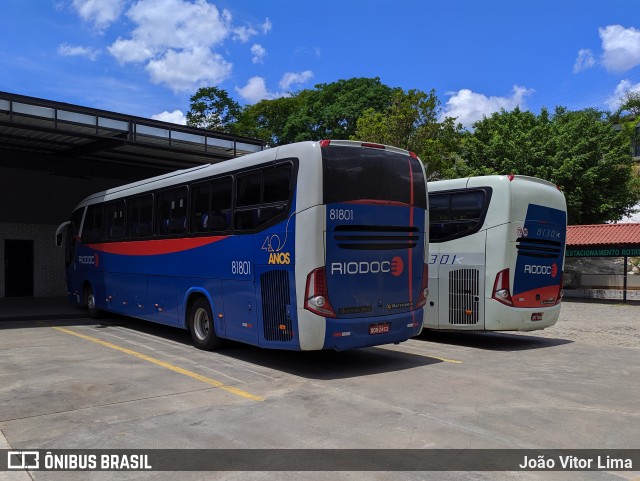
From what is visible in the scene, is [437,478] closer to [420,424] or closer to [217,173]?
[420,424]

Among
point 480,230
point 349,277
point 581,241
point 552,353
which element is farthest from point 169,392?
point 581,241

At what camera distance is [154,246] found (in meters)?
12.0

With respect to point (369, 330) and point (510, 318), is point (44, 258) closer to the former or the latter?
point (369, 330)

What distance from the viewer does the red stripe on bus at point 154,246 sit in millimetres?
10461

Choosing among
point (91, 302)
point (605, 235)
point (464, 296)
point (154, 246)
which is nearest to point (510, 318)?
point (464, 296)

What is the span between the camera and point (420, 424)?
5.97m

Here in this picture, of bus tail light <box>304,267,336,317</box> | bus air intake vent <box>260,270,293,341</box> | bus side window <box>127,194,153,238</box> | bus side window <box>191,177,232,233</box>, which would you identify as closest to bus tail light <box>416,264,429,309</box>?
bus tail light <box>304,267,336,317</box>

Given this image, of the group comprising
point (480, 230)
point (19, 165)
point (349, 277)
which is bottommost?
point (349, 277)

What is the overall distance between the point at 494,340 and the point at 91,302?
10862 mm

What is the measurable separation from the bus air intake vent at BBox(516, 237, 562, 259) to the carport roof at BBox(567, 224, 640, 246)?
13.9 meters

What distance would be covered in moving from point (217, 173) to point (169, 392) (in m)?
4.22

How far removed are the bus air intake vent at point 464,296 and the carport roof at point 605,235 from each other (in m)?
15.5

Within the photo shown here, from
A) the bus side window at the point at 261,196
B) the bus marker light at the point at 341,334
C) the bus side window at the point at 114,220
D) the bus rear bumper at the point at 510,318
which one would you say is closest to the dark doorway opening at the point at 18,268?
the bus side window at the point at 114,220

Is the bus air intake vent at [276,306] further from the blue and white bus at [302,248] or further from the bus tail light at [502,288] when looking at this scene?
the bus tail light at [502,288]
